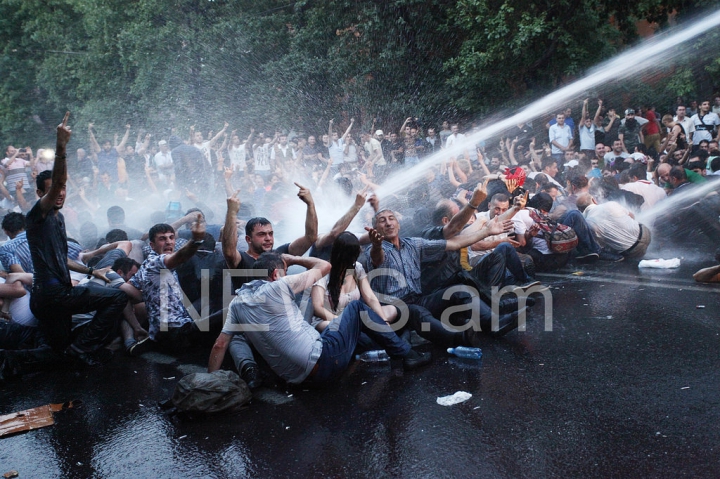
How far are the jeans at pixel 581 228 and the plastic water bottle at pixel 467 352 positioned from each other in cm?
394

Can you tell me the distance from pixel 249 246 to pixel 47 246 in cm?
163

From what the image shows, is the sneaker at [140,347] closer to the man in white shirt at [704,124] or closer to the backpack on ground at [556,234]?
the backpack on ground at [556,234]

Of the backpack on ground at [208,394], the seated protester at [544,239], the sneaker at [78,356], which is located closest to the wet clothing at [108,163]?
the sneaker at [78,356]

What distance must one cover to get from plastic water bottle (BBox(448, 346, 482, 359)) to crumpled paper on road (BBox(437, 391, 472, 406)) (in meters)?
0.75

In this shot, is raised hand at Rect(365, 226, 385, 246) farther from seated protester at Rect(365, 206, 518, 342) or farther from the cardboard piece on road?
the cardboard piece on road

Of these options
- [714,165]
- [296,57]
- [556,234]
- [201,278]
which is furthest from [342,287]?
[296,57]

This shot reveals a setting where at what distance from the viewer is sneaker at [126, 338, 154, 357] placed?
20.9 feet

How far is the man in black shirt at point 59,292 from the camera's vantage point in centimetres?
521

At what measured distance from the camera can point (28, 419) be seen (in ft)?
15.9

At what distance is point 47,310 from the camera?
5703 mm

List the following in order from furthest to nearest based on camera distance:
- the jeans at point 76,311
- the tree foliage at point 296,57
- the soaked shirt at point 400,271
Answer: the tree foliage at point 296,57 → the soaked shirt at point 400,271 → the jeans at point 76,311

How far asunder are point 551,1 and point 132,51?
14648mm

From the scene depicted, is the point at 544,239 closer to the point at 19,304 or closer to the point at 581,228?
the point at 581,228

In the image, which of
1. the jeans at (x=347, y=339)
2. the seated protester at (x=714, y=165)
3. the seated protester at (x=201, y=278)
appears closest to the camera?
the jeans at (x=347, y=339)
